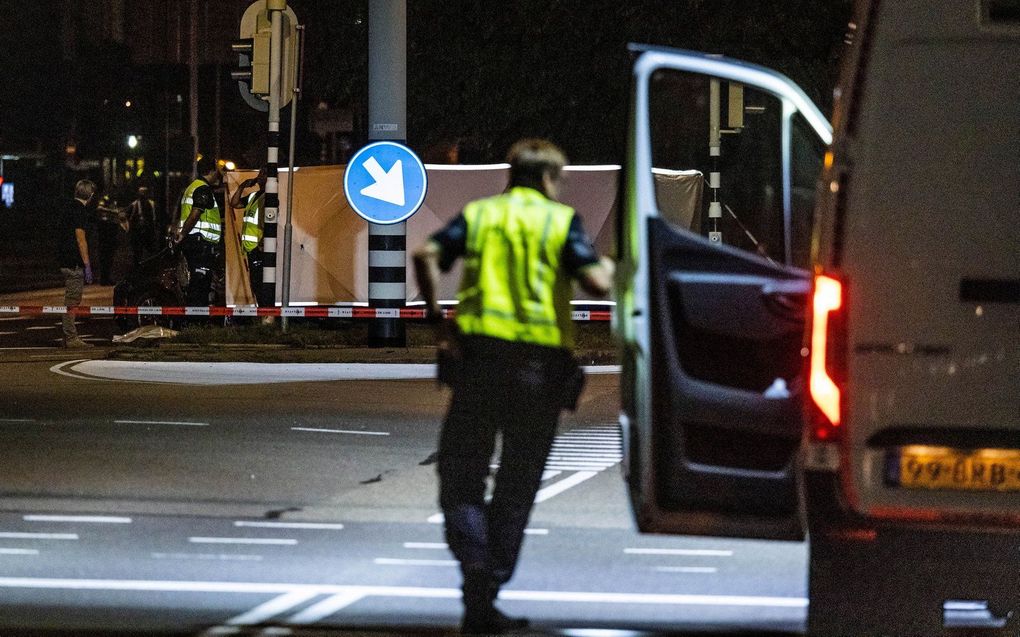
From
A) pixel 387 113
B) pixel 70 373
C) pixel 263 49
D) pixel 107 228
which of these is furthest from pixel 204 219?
pixel 107 228

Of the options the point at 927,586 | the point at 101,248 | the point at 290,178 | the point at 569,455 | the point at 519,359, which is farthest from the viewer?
the point at 101,248

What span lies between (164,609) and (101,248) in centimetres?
1949

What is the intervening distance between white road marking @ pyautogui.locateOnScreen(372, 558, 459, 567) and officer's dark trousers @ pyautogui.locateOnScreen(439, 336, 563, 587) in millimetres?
981

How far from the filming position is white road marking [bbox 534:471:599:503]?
9505 mm

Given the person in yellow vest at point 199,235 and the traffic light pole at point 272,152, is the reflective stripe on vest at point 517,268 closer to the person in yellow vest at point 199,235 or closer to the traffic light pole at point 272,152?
the traffic light pole at point 272,152

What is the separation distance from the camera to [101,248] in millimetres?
25453

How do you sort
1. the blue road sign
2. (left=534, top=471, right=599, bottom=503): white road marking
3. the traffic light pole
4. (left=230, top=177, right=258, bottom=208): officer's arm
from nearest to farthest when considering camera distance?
(left=534, top=471, right=599, bottom=503): white road marking
the blue road sign
the traffic light pole
(left=230, top=177, right=258, bottom=208): officer's arm

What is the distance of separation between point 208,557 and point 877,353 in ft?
11.2

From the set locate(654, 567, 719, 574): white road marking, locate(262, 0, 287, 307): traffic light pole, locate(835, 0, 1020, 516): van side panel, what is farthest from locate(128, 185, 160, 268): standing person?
locate(835, 0, 1020, 516): van side panel

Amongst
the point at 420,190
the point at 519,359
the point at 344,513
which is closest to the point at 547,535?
the point at 344,513

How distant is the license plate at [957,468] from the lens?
532cm

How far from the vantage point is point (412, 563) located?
7598 millimetres

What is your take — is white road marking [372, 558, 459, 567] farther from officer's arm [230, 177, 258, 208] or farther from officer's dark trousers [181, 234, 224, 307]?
officer's arm [230, 177, 258, 208]

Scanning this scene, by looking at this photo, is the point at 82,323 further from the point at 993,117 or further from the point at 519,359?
the point at 993,117
